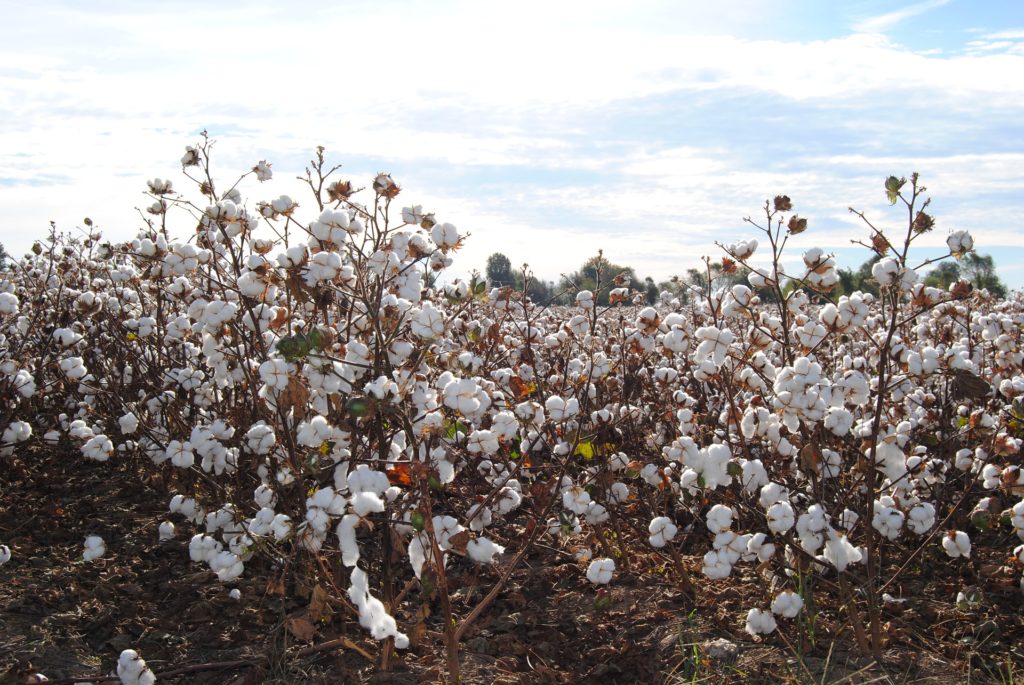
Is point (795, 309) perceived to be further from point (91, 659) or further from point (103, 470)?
point (103, 470)

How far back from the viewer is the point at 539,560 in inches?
170

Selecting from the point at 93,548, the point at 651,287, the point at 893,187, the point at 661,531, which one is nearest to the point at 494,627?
the point at 661,531

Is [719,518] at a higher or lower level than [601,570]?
higher

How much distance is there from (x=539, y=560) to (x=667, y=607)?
2.61 ft

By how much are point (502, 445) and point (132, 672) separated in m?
2.16

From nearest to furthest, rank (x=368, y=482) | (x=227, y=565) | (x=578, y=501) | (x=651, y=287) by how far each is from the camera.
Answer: (x=368, y=482) → (x=227, y=565) → (x=578, y=501) → (x=651, y=287)

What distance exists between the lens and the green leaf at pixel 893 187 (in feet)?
9.62

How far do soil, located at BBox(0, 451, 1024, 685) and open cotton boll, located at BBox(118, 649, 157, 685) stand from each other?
125 mm

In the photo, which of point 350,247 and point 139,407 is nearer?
point 350,247

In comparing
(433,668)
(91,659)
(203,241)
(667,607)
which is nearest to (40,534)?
(91,659)

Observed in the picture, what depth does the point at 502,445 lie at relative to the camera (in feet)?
14.9

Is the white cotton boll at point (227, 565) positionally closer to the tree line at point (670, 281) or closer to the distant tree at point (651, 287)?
the tree line at point (670, 281)

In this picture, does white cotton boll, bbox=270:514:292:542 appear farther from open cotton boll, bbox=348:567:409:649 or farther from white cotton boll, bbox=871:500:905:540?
white cotton boll, bbox=871:500:905:540

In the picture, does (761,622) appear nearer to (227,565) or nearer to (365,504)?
(365,504)
